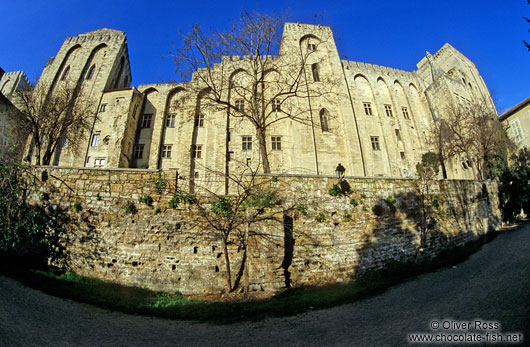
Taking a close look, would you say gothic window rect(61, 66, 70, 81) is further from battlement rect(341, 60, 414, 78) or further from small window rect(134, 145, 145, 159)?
battlement rect(341, 60, 414, 78)

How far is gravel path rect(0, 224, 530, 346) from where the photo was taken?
15.4 feet

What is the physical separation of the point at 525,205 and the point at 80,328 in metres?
28.2

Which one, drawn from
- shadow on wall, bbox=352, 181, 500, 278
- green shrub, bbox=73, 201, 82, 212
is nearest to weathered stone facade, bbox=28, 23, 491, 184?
shadow on wall, bbox=352, 181, 500, 278

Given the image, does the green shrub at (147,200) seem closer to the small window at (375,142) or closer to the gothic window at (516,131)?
the small window at (375,142)

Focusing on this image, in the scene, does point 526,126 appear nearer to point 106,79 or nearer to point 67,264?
point 67,264

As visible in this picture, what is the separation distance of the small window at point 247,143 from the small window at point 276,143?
2.35m

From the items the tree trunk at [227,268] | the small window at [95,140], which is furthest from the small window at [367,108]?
the small window at [95,140]

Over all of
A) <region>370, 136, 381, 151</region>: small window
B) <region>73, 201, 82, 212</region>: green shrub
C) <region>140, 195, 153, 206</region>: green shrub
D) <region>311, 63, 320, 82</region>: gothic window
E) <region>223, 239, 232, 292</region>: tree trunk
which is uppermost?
<region>311, 63, 320, 82</region>: gothic window

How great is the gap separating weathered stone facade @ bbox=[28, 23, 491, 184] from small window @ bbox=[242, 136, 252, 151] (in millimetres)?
107

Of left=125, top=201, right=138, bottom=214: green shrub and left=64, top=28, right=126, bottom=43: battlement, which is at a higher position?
left=64, top=28, right=126, bottom=43: battlement

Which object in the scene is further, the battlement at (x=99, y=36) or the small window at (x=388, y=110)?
the small window at (x=388, y=110)

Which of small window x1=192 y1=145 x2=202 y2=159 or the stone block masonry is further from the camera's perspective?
small window x1=192 y1=145 x2=202 y2=159

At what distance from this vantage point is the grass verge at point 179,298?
6.73m

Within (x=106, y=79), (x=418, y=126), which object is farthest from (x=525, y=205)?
(x=106, y=79)
